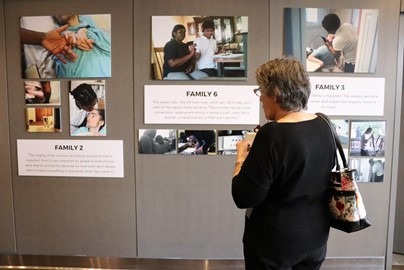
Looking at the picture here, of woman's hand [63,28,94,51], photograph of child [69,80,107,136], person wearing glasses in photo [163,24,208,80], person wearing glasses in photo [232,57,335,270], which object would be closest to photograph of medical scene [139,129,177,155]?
photograph of child [69,80,107,136]

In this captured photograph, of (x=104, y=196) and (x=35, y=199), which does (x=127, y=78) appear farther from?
(x=35, y=199)

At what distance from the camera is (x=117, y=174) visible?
2439mm

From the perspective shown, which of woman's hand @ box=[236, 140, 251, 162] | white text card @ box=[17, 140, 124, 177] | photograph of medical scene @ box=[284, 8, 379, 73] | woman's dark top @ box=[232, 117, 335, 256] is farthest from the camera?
white text card @ box=[17, 140, 124, 177]

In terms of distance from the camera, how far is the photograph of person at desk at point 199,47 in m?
2.30

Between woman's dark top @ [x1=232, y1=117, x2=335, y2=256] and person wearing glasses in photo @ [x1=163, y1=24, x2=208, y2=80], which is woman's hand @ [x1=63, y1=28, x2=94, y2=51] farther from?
woman's dark top @ [x1=232, y1=117, x2=335, y2=256]

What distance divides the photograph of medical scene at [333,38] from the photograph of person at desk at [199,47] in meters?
0.36

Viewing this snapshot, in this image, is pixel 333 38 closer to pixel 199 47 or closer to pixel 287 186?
pixel 199 47

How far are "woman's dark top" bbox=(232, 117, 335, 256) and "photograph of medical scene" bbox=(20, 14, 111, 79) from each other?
160 centimetres

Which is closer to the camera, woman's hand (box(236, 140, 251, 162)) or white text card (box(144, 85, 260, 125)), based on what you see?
woman's hand (box(236, 140, 251, 162))

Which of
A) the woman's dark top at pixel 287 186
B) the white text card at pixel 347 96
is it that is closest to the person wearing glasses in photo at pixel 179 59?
the white text card at pixel 347 96

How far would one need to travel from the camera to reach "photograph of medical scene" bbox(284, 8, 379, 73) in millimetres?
2291

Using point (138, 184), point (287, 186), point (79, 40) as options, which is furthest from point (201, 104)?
point (287, 186)

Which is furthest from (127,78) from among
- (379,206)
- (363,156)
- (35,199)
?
(379,206)

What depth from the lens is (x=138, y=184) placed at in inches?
96.0
